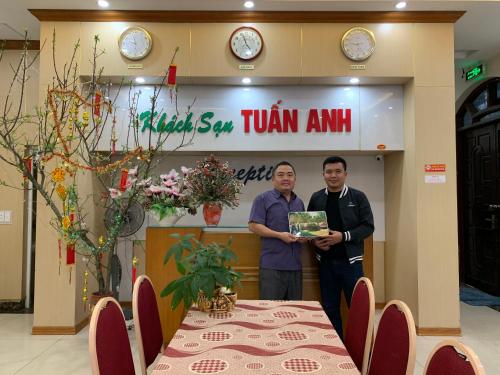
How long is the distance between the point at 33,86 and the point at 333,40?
140 inches

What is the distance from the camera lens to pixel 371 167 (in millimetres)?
5066

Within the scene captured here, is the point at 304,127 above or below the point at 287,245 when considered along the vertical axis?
above

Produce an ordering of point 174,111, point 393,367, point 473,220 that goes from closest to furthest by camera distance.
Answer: point 393,367 < point 174,111 < point 473,220

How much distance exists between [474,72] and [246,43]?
3.53 metres

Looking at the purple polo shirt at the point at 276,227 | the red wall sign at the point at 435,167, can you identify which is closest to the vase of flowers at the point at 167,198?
the purple polo shirt at the point at 276,227

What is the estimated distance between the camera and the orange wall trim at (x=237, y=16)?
4.18 metres

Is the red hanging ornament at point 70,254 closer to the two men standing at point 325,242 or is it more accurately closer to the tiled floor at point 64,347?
the tiled floor at point 64,347

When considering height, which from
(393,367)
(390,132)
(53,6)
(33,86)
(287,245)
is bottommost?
(393,367)

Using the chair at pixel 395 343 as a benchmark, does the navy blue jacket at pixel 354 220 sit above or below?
above

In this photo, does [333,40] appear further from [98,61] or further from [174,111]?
[98,61]

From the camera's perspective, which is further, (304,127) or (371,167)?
(371,167)

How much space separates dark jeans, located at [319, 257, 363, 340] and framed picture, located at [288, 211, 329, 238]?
0.39 metres

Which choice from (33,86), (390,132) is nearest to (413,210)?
(390,132)

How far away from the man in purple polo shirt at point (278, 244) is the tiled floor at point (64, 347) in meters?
1.18
